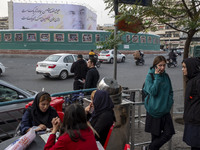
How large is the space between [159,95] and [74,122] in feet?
5.60

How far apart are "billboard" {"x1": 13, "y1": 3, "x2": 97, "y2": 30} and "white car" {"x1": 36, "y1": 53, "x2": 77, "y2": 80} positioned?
3632 cm

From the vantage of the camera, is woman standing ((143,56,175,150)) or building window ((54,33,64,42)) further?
building window ((54,33,64,42))

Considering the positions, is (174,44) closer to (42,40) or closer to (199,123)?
(42,40)

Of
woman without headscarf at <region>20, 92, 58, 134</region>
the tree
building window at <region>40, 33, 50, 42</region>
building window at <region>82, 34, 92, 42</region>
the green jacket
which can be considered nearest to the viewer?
woman without headscarf at <region>20, 92, 58, 134</region>

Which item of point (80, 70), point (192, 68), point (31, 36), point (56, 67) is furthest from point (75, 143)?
point (31, 36)

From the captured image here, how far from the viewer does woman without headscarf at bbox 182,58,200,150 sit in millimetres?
2996

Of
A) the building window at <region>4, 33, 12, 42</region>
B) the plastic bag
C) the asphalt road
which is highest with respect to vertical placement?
the building window at <region>4, 33, 12, 42</region>

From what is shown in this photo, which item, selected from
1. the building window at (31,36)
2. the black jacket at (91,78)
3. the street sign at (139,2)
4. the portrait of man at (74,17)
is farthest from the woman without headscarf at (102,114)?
the portrait of man at (74,17)

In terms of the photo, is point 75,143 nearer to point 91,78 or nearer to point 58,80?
point 91,78

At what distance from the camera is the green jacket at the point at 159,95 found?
3404 millimetres

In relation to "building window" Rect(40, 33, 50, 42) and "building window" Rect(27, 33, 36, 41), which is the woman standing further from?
"building window" Rect(27, 33, 36, 41)

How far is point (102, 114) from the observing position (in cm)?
285

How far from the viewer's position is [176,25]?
5.74 meters

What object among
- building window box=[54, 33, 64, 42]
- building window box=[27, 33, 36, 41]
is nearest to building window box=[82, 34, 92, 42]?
building window box=[54, 33, 64, 42]
